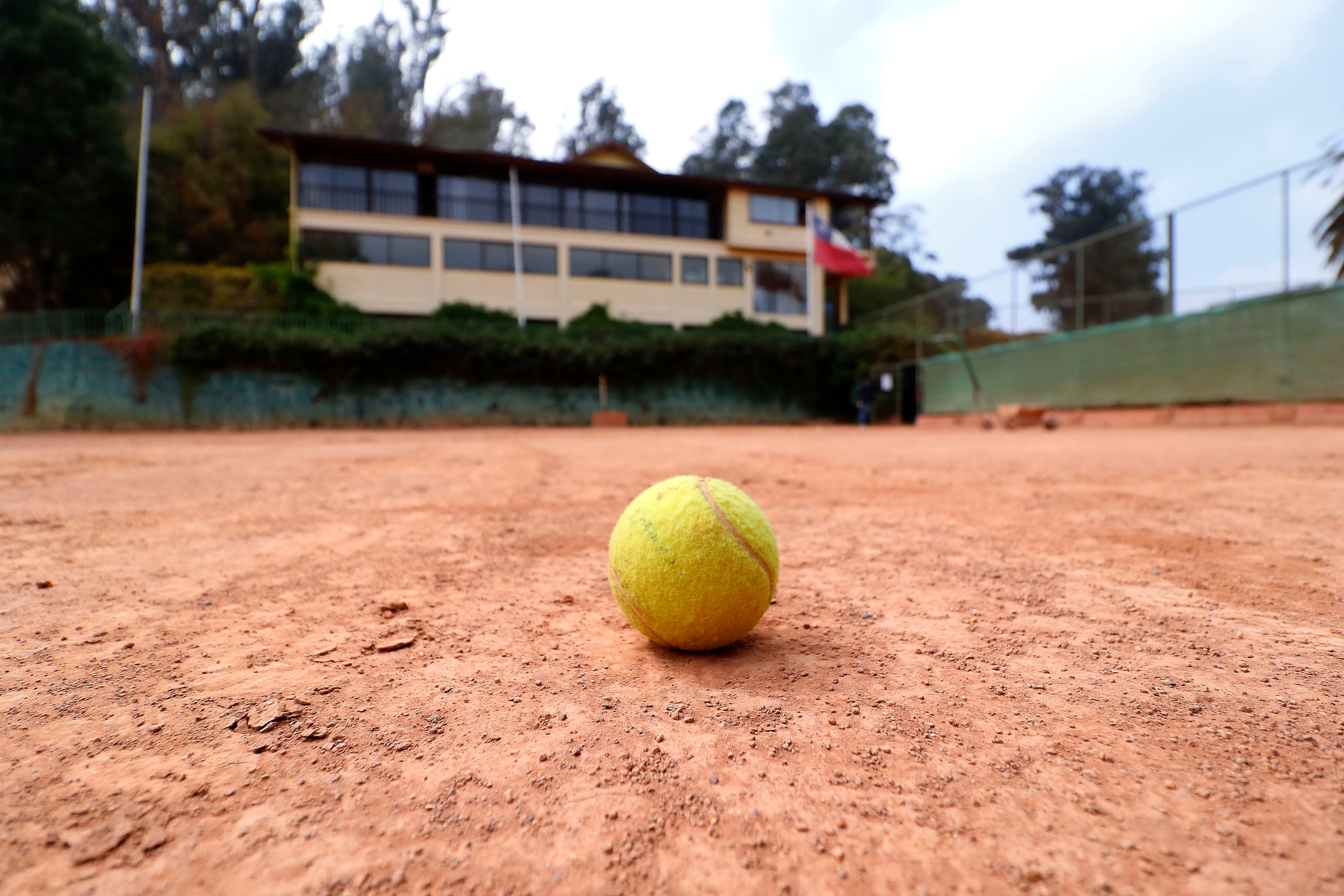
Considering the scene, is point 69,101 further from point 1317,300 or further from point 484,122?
point 1317,300

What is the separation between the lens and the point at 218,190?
92.1ft

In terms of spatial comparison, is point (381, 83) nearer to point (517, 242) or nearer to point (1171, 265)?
point (517, 242)

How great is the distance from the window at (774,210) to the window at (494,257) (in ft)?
30.4

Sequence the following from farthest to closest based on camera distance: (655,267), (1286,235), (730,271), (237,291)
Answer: (730,271) → (655,267) → (237,291) → (1286,235)

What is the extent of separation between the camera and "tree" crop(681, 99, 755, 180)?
164 feet

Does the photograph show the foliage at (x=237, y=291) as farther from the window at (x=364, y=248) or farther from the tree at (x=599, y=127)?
the tree at (x=599, y=127)

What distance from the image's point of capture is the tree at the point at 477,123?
145 ft

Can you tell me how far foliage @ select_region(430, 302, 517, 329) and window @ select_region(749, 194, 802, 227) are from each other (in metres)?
12.1

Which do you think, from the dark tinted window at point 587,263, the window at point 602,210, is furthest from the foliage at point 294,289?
the window at point 602,210

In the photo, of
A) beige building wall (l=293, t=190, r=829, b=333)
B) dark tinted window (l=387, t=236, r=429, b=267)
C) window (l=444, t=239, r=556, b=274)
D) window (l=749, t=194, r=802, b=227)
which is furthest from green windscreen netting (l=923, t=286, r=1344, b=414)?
dark tinted window (l=387, t=236, r=429, b=267)

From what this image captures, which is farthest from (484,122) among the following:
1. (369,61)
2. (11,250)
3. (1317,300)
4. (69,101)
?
(1317,300)

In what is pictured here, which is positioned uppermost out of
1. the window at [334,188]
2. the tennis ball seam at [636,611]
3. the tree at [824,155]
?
the tree at [824,155]

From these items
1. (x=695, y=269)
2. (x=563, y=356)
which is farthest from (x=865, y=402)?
(x=563, y=356)

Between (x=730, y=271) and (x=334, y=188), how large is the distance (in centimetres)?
1596
